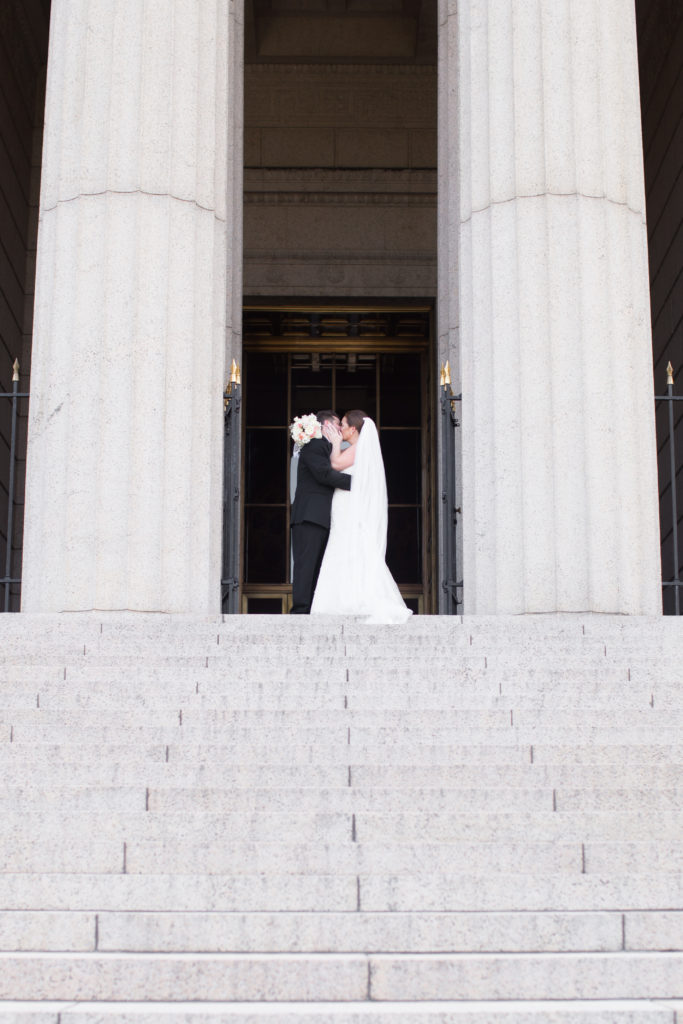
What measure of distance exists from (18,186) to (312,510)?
10.4m

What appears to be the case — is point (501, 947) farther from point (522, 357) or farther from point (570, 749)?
point (522, 357)

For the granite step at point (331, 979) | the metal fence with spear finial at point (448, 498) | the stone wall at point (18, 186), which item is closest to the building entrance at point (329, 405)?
the stone wall at point (18, 186)

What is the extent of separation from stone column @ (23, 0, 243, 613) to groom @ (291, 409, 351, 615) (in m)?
1.10

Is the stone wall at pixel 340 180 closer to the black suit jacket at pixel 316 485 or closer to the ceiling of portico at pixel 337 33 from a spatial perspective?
the ceiling of portico at pixel 337 33

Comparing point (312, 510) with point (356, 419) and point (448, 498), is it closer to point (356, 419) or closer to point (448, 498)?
point (356, 419)

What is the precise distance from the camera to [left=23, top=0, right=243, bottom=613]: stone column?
11.6 meters

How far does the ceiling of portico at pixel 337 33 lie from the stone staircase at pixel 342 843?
1514 cm

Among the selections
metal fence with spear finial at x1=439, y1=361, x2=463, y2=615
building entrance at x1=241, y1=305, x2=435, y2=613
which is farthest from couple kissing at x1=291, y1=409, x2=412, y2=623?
building entrance at x1=241, y1=305, x2=435, y2=613

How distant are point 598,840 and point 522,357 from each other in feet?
20.2

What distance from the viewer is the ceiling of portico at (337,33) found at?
71.4 feet

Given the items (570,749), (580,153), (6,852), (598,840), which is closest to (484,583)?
(580,153)

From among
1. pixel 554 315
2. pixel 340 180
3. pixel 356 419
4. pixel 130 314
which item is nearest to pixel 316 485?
pixel 356 419

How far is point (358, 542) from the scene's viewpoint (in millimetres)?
12859

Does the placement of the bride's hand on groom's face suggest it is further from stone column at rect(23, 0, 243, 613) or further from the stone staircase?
the stone staircase
